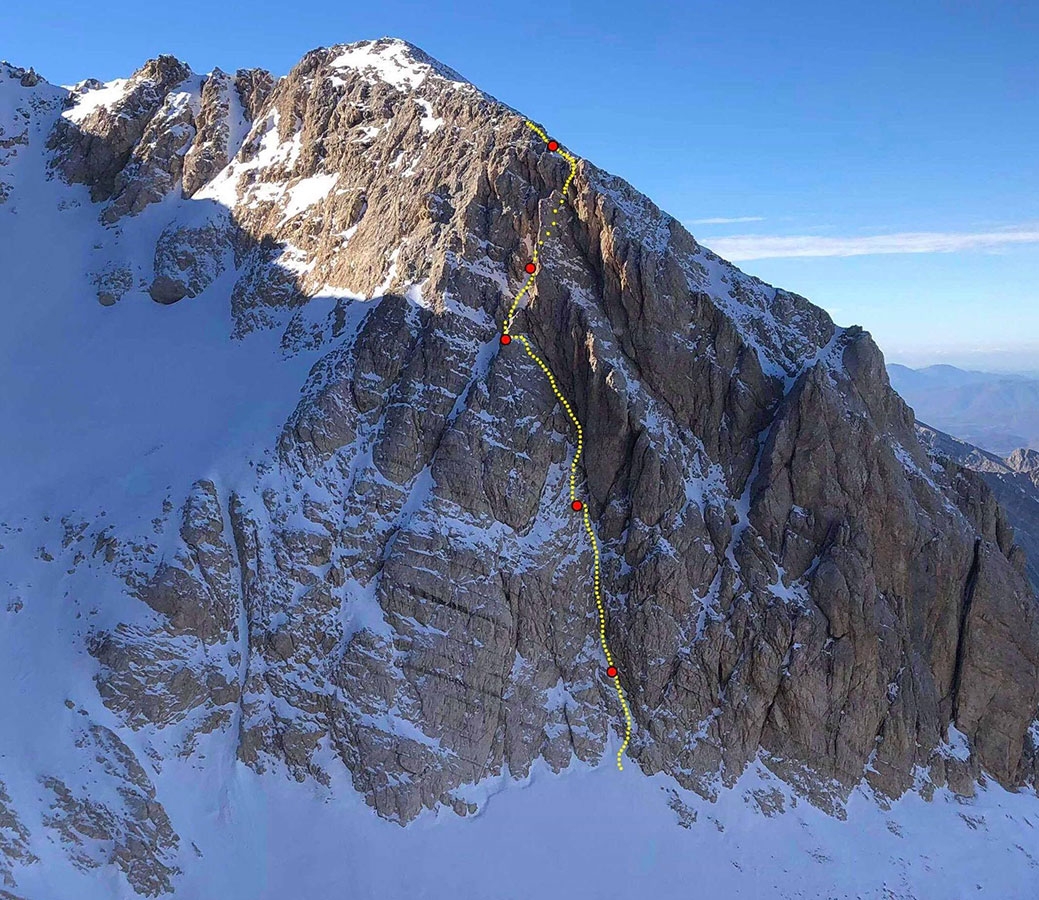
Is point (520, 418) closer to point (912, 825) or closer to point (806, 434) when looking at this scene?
point (806, 434)

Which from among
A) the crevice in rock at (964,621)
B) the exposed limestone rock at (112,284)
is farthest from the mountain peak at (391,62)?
the crevice in rock at (964,621)

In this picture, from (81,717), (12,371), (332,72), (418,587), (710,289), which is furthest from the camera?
(332,72)

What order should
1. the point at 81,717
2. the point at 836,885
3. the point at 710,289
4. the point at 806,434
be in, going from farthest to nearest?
the point at 710,289 < the point at 806,434 < the point at 836,885 < the point at 81,717

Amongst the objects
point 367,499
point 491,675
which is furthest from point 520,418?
point 491,675

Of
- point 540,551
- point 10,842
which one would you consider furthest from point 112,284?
point 10,842

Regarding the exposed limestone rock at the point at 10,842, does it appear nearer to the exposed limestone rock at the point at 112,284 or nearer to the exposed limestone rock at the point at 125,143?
the exposed limestone rock at the point at 112,284

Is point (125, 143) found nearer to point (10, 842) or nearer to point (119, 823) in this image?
point (119, 823)
